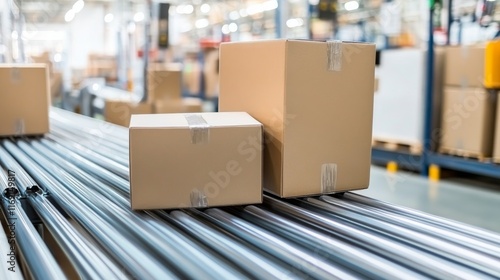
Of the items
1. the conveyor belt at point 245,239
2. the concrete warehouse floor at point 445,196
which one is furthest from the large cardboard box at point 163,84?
the conveyor belt at point 245,239

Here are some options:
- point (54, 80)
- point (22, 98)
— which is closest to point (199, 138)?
point (22, 98)

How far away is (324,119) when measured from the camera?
1843mm

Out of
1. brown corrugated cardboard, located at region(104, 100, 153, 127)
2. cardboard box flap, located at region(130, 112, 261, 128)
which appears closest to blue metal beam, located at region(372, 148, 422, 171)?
brown corrugated cardboard, located at region(104, 100, 153, 127)

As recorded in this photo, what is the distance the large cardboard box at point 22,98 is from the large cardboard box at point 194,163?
1.70 m

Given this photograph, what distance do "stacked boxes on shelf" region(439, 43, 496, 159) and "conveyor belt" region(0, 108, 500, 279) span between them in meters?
2.80

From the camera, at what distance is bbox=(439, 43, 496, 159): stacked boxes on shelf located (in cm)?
425

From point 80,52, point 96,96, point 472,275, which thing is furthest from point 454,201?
point 80,52

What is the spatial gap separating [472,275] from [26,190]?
4.99 feet

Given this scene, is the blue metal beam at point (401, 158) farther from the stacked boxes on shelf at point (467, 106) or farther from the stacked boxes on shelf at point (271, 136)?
the stacked boxes on shelf at point (271, 136)

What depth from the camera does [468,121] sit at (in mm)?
4371

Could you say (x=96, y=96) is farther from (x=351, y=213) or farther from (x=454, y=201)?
(x=351, y=213)

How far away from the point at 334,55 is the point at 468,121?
2.98 m

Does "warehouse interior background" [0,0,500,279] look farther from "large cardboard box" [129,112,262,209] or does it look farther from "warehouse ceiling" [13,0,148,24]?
"warehouse ceiling" [13,0,148,24]

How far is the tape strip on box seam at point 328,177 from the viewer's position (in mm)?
1868
